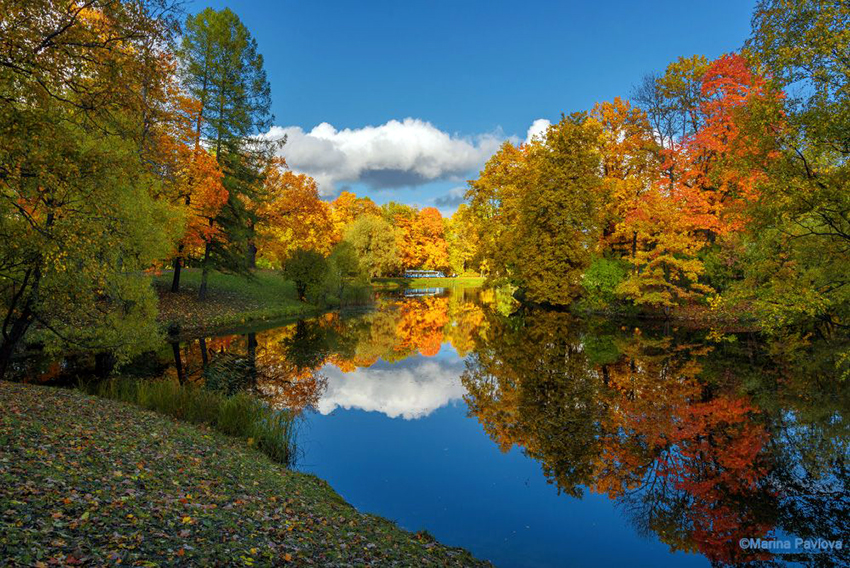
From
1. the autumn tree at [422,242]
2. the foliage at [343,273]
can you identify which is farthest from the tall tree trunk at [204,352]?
the autumn tree at [422,242]

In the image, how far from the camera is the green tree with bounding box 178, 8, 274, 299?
2670 centimetres

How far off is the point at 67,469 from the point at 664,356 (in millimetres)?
21486

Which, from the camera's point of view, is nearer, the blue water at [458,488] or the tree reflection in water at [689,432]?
the blue water at [458,488]

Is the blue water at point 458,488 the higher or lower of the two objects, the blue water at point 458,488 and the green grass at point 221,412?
the lower

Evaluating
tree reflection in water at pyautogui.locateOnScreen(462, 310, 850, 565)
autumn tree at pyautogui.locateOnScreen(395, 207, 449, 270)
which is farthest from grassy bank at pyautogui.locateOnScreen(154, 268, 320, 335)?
autumn tree at pyautogui.locateOnScreen(395, 207, 449, 270)

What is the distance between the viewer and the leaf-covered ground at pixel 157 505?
15.3ft

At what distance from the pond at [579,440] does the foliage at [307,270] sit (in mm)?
12695

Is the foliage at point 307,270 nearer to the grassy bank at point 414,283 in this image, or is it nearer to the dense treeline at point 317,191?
the dense treeline at point 317,191

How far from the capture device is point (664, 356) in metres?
20.4

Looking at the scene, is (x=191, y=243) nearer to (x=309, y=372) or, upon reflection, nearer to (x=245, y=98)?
(x=245, y=98)

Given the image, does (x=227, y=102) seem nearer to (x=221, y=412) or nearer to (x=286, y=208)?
(x=286, y=208)

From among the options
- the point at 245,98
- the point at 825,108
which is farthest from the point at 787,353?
the point at 245,98

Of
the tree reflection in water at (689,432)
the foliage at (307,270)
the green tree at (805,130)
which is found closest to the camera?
the tree reflection in water at (689,432)

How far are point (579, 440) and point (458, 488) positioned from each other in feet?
12.5
